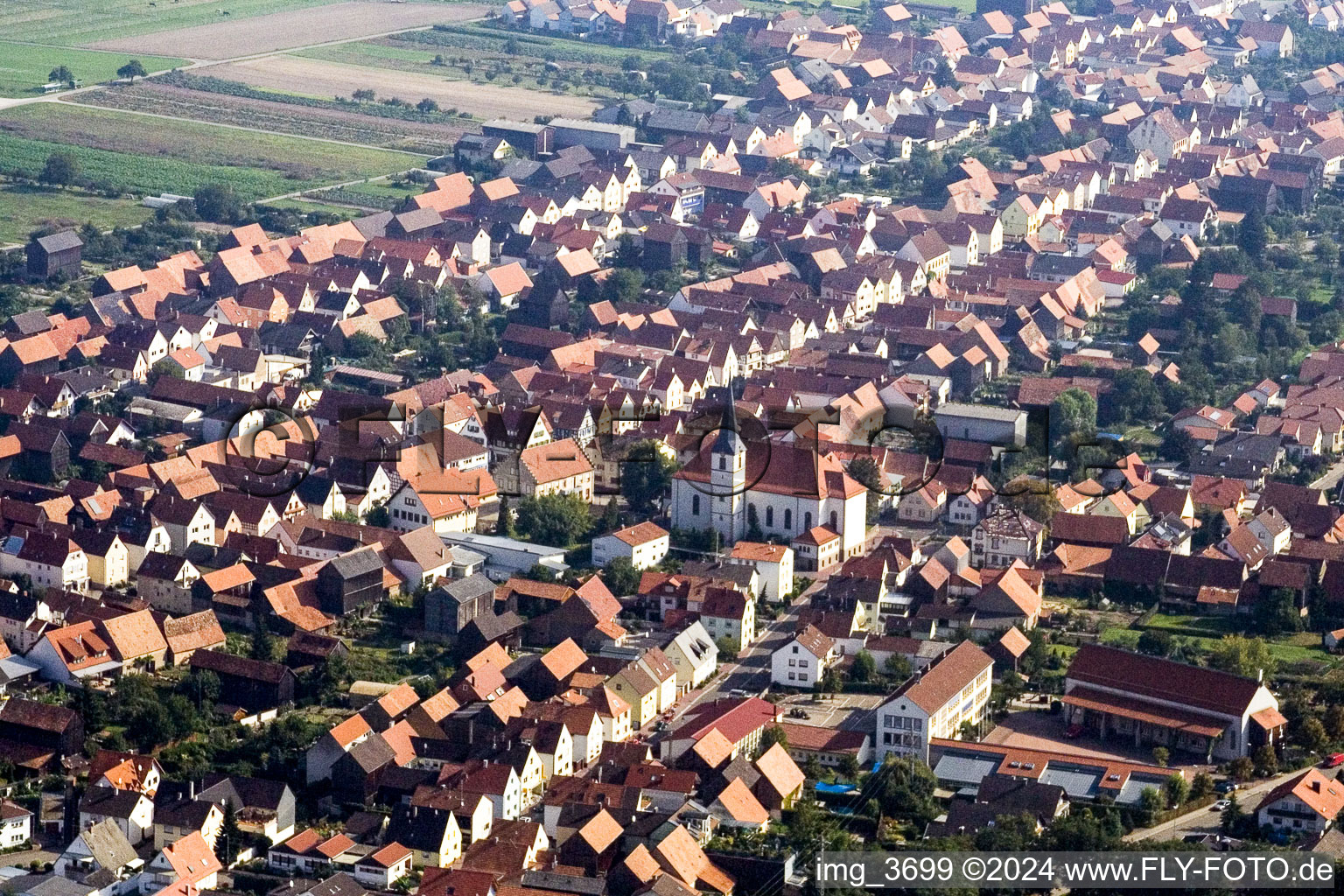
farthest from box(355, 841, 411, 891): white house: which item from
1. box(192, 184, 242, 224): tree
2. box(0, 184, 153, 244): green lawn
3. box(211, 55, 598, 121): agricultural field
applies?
box(211, 55, 598, 121): agricultural field

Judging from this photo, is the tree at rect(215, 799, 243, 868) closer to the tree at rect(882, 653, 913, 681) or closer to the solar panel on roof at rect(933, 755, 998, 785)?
the solar panel on roof at rect(933, 755, 998, 785)

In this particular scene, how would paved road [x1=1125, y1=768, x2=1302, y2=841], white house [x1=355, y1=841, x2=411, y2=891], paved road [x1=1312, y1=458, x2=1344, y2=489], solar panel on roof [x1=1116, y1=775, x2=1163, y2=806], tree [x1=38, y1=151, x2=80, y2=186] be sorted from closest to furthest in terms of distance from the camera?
white house [x1=355, y1=841, x2=411, y2=891] → paved road [x1=1125, y1=768, x2=1302, y2=841] → solar panel on roof [x1=1116, y1=775, x2=1163, y2=806] → paved road [x1=1312, y1=458, x2=1344, y2=489] → tree [x1=38, y1=151, x2=80, y2=186]

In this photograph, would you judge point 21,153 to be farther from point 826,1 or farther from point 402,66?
point 826,1

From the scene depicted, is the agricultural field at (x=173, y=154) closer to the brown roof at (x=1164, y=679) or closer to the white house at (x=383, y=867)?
the brown roof at (x=1164, y=679)

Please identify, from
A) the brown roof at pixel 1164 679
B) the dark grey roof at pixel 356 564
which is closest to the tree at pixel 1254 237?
the brown roof at pixel 1164 679

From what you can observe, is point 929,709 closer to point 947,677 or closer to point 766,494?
point 947,677

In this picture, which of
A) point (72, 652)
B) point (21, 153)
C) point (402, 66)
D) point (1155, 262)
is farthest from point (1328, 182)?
point (72, 652)
